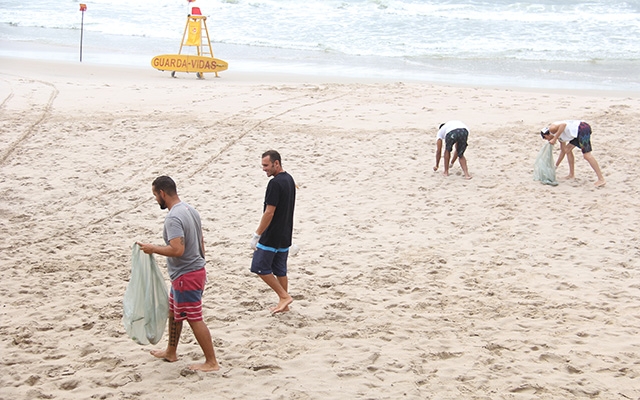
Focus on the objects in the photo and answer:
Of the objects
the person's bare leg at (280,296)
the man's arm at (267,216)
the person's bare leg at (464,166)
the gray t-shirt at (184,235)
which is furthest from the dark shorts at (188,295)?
the person's bare leg at (464,166)

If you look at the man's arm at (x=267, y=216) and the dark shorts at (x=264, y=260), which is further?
the dark shorts at (x=264, y=260)

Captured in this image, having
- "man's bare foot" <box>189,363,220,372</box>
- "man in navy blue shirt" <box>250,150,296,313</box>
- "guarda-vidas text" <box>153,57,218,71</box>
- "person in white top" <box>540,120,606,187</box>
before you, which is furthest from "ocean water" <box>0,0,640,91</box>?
"man's bare foot" <box>189,363,220,372</box>

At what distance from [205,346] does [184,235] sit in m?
0.79

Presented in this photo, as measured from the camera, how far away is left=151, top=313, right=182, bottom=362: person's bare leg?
16.3 feet

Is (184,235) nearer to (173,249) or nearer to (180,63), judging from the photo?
(173,249)

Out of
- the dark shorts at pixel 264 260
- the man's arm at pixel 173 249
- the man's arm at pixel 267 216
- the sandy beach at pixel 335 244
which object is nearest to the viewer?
the man's arm at pixel 173 249

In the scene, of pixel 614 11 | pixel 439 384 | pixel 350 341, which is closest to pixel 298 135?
pixel 350 341

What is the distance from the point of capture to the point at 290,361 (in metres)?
5.13

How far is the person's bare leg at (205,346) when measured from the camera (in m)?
4.83

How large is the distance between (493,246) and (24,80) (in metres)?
11.7

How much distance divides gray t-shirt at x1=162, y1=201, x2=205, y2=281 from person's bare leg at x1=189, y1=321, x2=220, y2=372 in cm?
37

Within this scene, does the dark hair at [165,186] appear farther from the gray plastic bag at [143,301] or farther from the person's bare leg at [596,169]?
the person's bare leg at [596,169]

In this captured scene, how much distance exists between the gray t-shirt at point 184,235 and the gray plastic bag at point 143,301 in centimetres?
19

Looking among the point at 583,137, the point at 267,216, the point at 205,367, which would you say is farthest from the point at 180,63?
the point at 205,367
